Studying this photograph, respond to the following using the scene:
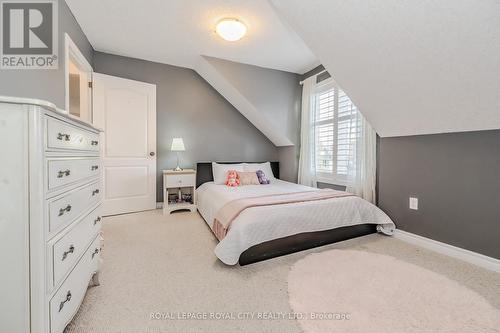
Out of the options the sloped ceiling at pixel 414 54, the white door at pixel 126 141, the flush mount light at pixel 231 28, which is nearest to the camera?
the sloped ceiling at pixel 414 54

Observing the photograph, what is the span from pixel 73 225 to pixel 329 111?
3250 millimetres

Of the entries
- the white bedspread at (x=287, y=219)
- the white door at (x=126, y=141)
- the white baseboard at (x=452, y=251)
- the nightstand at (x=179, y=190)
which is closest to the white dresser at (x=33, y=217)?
the white bedspread at (x=287, y=219)

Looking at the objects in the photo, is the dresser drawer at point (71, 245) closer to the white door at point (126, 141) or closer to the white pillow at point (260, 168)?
the white door at point (126, 141)

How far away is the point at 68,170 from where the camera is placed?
3.28 feet

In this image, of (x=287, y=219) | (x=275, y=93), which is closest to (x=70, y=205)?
(x=287, y=219)

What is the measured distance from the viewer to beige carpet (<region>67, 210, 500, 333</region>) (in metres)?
1.17

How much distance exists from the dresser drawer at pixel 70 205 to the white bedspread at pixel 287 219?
959 mm

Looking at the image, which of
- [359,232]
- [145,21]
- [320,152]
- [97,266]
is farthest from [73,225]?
[320,152]

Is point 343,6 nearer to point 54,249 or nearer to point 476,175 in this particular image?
point 476,175

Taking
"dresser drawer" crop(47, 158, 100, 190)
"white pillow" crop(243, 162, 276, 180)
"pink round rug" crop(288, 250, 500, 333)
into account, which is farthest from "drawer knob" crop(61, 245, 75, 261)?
"white pillow" crop(243, 162, 276, 180)

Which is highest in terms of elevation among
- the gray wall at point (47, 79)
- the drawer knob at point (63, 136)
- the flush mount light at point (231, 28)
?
the flush mount light at point (231, 28)

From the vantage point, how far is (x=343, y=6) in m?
1.53

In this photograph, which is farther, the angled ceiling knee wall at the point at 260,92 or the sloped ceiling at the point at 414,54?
the angled ceiling knee wall at the point at 260,92

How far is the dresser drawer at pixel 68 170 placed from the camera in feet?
2.84
